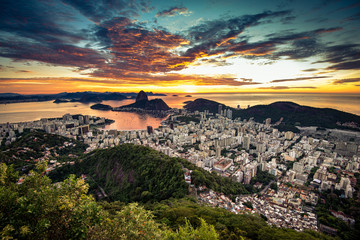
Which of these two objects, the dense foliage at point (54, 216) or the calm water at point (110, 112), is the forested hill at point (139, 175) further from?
the calm water at point (110, 112)

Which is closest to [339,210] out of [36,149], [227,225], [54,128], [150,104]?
[227,225]

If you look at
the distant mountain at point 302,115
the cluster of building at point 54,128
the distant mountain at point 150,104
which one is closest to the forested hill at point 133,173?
the cluster of building at point 54,128

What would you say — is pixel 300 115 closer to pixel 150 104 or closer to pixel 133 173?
pixel 133 173

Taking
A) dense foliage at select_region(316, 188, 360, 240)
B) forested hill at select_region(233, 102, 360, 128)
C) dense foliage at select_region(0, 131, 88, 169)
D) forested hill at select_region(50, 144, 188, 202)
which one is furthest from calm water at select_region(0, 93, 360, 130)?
dense foliage at select_region(316, 188, 360, 240)

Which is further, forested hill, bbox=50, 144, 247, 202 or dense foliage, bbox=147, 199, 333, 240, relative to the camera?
forested hill, bbox=50, 144, 247, 202

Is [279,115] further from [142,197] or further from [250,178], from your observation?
[142,197]

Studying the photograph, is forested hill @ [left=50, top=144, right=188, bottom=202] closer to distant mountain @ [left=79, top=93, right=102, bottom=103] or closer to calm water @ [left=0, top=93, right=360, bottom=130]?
calm water @ [left=0, top=93, right=360, bottom=130]

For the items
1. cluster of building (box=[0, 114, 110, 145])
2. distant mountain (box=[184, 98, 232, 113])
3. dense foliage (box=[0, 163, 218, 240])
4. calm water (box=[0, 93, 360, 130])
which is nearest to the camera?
dense foliage (box=[0, 163, 218, 240])
